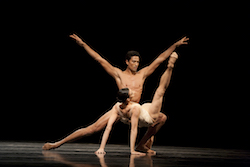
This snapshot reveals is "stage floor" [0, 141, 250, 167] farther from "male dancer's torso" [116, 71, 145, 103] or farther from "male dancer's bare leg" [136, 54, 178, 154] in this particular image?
"male dancer's torso" [116, 71, 145, 103]

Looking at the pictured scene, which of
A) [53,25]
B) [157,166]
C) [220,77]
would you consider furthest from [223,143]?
[157,166]

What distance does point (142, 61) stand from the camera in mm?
6277

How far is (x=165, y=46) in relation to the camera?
6215 mm

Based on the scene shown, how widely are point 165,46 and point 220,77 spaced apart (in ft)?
3.19

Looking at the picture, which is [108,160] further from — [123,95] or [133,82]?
[133,82]

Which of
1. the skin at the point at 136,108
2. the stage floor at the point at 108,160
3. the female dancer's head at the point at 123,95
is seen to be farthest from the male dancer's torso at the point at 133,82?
the stage floor at the point at 108,160

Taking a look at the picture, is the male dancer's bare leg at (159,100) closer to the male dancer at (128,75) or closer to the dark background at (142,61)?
the male dancer at (128,75)

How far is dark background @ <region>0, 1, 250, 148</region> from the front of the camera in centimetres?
619

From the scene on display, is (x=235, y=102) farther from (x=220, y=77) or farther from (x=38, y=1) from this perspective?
(x=38, y=1)

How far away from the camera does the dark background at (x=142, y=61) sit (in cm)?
619

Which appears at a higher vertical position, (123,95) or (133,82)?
(133,82)

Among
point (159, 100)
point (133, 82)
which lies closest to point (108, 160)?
point (159, 100)

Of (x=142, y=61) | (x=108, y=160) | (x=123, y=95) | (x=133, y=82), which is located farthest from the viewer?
(x=142, y=61)

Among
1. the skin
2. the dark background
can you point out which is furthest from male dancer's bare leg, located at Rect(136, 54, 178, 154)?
the dark background
